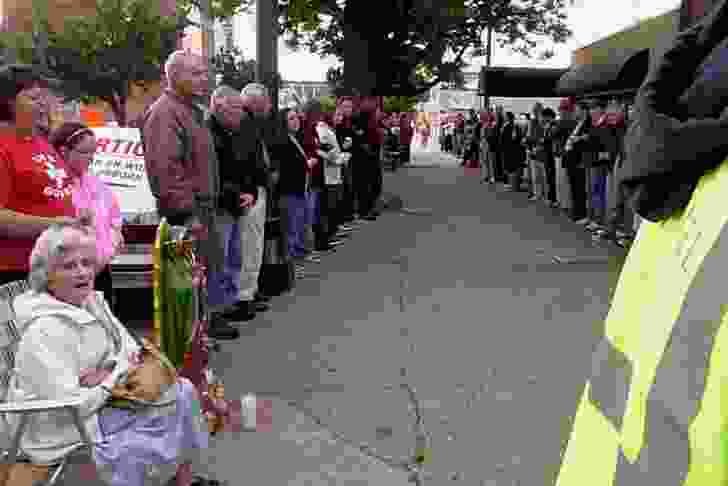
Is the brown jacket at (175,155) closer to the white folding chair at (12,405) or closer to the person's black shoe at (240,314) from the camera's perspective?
the person's black shoe at (240,314)

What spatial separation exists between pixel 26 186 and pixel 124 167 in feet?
10.4

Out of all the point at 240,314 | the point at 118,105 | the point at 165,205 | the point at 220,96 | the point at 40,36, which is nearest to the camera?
the point at 165,205

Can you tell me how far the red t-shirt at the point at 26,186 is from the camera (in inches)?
144

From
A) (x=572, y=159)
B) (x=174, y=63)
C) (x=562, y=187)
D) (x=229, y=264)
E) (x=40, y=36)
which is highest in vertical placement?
(x=40, y=36)

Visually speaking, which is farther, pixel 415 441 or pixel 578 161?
pixel 578 161

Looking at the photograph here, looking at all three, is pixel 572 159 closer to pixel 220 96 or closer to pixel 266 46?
pixel 266 46

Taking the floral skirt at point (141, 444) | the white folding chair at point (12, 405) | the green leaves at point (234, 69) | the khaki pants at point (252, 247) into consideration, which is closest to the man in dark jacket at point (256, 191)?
the khaki pants at point (252, 247)

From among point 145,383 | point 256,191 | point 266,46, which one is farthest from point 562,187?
point 145,383

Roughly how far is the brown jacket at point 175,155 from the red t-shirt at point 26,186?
4.46 ft

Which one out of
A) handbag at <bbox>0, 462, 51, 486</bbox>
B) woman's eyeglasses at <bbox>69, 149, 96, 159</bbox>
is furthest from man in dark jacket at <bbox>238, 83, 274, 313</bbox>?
handbag at <bbox>0, 462, 51, 486</bbox>

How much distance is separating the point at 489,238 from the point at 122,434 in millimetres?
9031

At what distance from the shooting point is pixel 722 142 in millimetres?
1047

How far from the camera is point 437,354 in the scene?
5.87m

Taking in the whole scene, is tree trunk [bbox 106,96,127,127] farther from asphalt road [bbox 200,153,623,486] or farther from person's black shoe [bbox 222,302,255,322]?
person's black shoe [bbox 222,302,255,322]
